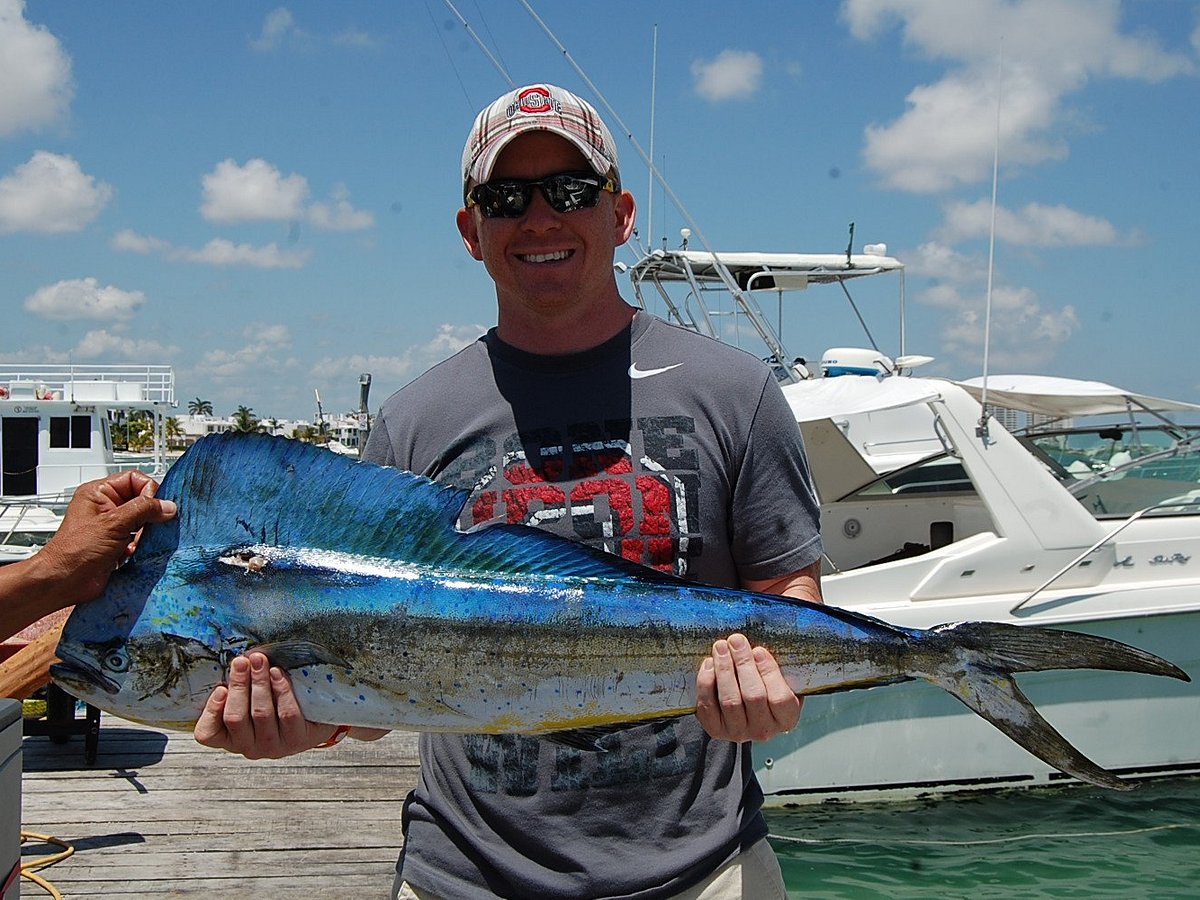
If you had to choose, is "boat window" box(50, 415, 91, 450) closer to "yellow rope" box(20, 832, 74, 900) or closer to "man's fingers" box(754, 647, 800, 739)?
"yellow rope" box(20, 832, 74, 900)

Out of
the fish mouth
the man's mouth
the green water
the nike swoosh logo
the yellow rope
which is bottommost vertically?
the green water

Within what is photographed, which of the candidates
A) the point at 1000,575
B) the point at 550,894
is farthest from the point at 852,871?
the point at 550,894

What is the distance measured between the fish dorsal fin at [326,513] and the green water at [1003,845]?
17.4ft

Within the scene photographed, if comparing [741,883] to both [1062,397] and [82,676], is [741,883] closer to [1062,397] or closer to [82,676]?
[82,676]

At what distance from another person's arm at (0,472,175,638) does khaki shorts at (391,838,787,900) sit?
826mm

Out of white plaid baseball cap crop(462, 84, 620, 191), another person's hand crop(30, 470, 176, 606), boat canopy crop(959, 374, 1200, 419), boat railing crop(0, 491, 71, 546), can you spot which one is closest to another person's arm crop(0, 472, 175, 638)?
another person's hand crop(30, 470, 176, 606)

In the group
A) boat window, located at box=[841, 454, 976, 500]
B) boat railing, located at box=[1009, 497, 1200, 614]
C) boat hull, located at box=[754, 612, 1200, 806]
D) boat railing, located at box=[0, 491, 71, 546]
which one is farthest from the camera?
boat railing, located at box=[0, 491, 71, 546]

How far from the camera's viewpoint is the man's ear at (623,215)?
214 centimetres

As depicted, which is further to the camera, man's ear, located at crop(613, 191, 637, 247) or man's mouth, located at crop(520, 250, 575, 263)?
man's ear, located at crop(613, 191, 637, 247)

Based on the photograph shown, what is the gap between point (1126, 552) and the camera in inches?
264

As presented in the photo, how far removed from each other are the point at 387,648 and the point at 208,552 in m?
0.36

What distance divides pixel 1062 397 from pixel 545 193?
6.90 m

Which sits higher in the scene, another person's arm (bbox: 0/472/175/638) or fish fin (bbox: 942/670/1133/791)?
another person's arm (bbox: 0/472/175/638)

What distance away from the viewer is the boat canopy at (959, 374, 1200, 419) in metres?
7.49
